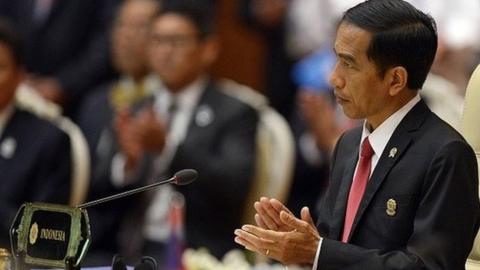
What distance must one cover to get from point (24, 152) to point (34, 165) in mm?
80

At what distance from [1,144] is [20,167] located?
160 mm

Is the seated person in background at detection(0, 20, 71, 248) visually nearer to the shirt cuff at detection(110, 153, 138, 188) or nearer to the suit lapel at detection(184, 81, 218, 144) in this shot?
the shirt cuff at detection(110, 153, 138, 188)

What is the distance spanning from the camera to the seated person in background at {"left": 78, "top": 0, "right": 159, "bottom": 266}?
654cm

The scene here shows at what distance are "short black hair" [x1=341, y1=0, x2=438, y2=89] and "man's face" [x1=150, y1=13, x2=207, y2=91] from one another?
11.5 ft

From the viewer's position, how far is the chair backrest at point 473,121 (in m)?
3.43

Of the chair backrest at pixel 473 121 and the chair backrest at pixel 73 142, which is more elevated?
the chair backrest at pixel 473 121

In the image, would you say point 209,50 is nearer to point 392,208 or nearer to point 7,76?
point 7,76

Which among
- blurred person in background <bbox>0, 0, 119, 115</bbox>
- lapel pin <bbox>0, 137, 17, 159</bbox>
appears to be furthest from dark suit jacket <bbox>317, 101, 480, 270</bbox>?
blurred person in background <bbox>0, 0, 119, 115</bbox>

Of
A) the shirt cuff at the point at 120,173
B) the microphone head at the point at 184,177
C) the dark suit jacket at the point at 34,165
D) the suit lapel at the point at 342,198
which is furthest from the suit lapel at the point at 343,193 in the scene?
the shirt cuff at the point at 120,173

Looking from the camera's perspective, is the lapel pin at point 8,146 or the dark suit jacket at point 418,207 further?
the lapel pin at point 8,146

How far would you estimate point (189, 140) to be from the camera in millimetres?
6316

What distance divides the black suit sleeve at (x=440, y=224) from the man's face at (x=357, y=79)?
210 millimetres

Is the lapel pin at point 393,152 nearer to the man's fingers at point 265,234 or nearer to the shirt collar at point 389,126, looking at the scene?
the shirt collar at point 389,126

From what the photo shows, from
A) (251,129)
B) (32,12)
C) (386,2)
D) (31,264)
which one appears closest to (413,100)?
(386,2)
